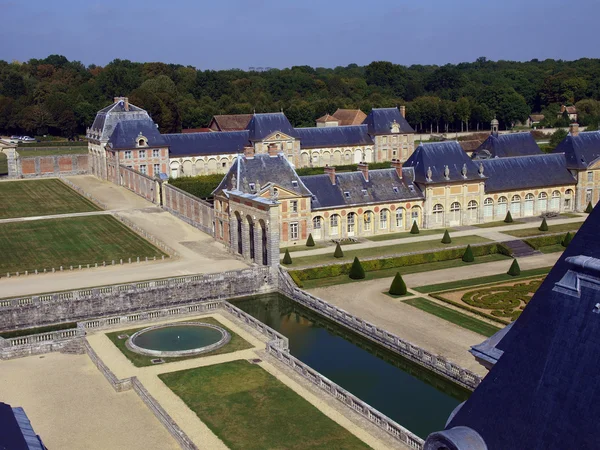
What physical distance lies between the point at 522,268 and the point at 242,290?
A: 14.6 m

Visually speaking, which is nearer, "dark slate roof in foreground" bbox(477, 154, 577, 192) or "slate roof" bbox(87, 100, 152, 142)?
"dark slate roof in foreground" bbox(477, 154, 577, 192)

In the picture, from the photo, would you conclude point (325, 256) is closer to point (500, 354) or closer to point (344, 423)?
point (344, 423)

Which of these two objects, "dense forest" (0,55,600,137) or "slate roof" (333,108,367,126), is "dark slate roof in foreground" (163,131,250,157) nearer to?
"dense forest" (0,55,600,137)

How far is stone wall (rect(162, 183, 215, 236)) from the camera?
158 ft

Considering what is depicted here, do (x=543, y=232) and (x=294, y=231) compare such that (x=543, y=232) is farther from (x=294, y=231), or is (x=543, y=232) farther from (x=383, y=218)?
(x=294, y=231)

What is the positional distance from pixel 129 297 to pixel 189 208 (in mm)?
17024

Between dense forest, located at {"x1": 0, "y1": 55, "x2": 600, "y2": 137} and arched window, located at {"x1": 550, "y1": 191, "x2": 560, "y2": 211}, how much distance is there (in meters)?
43.6

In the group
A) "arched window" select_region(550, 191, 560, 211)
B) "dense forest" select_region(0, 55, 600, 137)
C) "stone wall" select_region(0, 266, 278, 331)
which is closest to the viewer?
"stone wall" select_region(0, 266, 278, 331)

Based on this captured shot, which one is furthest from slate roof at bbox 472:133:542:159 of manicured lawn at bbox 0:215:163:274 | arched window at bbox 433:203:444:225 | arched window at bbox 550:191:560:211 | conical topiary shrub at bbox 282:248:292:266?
manicured lawn at bbox 0:215:163:274

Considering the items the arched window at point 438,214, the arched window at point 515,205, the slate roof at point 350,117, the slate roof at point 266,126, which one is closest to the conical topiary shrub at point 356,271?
the arched window at point 438,214

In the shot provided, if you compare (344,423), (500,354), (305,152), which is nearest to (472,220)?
(305,152)

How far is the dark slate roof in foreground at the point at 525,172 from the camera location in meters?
53.2

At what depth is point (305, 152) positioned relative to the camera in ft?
249

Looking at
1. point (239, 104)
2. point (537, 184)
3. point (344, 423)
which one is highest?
point (239, 104)
